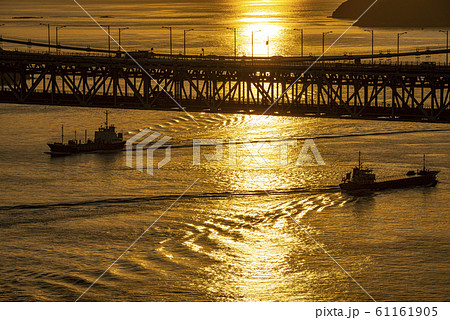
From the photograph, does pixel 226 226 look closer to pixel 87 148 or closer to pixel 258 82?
pixel 258 82

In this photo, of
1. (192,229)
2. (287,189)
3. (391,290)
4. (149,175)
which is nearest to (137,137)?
(149,175)

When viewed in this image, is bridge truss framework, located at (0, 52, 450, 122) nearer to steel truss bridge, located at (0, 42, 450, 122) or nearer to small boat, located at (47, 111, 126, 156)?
steel truss bridge, located at (0, 42, 450, 122)

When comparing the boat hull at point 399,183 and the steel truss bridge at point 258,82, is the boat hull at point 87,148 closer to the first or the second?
the steel truss bridge at point 258,82

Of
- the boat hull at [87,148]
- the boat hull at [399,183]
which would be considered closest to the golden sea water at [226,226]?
the boat hull at [399,183]

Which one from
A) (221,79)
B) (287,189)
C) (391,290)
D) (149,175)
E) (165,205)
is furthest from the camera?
(221,79)

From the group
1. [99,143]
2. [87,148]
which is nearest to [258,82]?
[99,143]

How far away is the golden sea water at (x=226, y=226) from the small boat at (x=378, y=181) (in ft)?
3.31

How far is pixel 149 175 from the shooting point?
306ft

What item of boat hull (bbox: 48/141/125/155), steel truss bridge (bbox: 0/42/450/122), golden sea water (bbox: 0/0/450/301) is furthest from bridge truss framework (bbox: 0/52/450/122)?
golden sea water (bbox: 0/0/450/301)

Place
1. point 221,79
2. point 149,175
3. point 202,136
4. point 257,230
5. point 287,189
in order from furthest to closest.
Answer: point 202,136 → point 221,79 → point 149,175 → point 287,189 → point 257,230

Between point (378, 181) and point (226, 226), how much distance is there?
19637mm

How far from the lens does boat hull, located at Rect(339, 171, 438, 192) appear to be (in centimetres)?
8619

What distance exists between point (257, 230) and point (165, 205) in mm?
10595

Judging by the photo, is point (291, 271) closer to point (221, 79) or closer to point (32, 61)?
point (221, 79)
